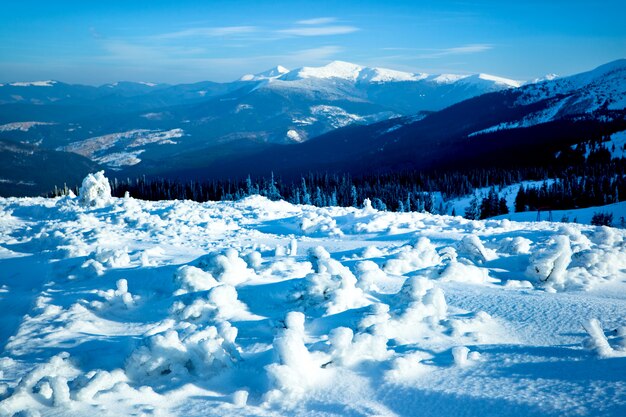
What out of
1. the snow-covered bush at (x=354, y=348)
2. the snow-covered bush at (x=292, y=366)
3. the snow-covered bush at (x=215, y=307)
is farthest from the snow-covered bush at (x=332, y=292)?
the snow-covered bush at (x=292, y=366)

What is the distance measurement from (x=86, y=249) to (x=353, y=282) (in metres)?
8.93

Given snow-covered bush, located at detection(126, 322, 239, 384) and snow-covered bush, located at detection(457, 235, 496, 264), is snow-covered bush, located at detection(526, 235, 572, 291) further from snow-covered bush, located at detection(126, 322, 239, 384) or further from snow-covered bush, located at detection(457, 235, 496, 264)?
snow-covered bush, located at detection(126, 322, 239, 384)

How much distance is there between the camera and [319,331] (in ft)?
20.7

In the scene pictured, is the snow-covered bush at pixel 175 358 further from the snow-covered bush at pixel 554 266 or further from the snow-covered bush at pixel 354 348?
the snow-covered bush at pixel 554 266

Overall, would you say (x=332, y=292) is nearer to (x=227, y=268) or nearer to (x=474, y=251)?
(x=227, y=268)

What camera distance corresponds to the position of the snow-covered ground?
446cm

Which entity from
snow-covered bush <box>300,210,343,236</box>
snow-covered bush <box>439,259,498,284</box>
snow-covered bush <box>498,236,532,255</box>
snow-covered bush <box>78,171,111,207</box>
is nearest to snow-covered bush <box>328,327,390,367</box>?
snow-covered bush <box>439,259,498,284</box>

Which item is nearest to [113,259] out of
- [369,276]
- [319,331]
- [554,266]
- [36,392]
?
[36,392]

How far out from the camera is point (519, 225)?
14883mm

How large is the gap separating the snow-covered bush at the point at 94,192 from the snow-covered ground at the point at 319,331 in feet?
33.0

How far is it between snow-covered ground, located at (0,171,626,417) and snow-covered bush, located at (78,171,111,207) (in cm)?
1006

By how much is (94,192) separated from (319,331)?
21.2 metres

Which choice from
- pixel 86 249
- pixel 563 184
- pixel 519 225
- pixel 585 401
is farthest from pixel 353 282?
pixel 563 184

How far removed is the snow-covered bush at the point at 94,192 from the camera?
2166cm
